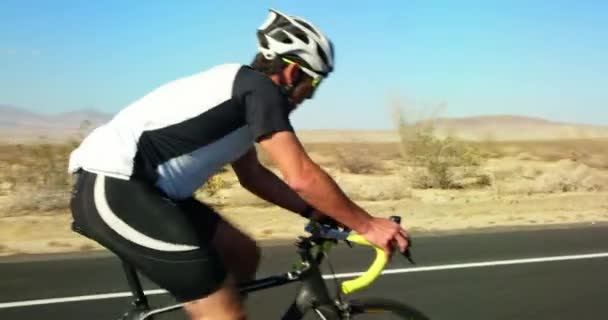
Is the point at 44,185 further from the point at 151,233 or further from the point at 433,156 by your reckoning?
Answer: the point at 151,233

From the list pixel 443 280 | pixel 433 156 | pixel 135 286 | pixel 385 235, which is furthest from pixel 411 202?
pixel 385 235

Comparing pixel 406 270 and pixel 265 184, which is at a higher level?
pixel 265 184

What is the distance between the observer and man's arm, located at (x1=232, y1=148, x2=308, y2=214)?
4.18m

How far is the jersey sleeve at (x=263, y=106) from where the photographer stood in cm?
338

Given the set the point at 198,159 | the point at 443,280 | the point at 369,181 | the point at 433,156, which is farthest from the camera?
the point at 369,181

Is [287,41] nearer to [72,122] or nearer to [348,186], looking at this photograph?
[348,186]

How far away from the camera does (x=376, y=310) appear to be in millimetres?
3986

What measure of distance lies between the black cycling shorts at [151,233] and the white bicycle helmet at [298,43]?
0.75 metres

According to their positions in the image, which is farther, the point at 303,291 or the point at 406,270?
the point at 406,270

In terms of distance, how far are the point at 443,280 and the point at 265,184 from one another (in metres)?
5.00

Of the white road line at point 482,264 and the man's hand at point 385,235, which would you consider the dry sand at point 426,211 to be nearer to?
the white road line at point 482,264

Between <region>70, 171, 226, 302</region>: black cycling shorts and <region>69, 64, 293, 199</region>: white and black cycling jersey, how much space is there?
7cm

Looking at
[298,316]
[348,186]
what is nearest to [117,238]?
[298,316]

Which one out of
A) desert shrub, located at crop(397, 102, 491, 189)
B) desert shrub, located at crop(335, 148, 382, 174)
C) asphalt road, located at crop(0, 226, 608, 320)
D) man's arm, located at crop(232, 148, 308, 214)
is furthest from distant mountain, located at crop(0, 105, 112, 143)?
man's arm, located at crop(232, 148, 308, 214)
